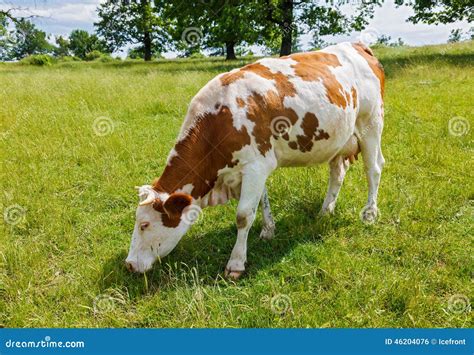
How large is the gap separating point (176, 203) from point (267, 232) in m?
1.42

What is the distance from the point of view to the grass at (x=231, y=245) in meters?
3.34

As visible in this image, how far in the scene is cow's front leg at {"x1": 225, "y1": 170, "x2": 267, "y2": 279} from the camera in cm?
372

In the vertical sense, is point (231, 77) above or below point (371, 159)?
above

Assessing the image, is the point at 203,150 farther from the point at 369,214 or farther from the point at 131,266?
the point at 369,214

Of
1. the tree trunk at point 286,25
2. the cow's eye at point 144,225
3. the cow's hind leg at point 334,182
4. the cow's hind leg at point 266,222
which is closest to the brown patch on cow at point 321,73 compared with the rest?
the cow's hind leg at point 334,182

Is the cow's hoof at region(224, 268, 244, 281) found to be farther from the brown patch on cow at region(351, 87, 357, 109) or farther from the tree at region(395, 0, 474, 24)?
the tree at region(395, 0, 474, 24)

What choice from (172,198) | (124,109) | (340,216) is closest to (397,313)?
(340,216)

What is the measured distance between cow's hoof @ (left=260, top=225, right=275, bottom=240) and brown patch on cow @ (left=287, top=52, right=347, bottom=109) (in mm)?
1558

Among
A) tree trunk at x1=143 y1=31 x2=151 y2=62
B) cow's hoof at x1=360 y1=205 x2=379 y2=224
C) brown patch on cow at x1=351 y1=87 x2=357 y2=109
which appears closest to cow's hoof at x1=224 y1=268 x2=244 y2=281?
cow's hoof at x1=360 y1=205 x2=379 y2=224

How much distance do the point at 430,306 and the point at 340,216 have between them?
5.53 feet

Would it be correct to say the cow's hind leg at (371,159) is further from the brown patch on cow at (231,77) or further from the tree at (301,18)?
the tree at (301,18)

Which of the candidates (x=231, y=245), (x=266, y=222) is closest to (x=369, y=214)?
(x=266, y=222)

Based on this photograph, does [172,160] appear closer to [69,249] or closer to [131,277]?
[131,277]

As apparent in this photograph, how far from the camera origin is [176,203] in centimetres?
349
